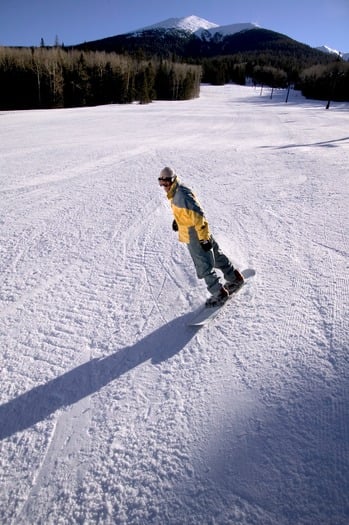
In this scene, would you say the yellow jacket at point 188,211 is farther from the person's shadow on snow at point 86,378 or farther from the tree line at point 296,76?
the tree line at point 296,76

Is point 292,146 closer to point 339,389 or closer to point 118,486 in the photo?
point 339,389

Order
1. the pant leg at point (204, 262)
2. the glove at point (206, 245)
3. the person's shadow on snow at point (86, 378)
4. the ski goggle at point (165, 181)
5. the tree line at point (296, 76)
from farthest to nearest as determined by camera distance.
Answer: the tree line at point (296, 76) → the pant leg at point (204, 262) → the glove at point (206, 245) → the ski goggle at point (165, 181) → the person's shadow on snow at point (86, 378)

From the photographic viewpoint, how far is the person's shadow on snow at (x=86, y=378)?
259 cm

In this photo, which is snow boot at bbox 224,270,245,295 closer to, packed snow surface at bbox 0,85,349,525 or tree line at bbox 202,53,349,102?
packed snow surface at bbox 0,85,349,525

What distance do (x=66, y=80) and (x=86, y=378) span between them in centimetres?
4721

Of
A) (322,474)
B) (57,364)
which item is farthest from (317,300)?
(57,364)

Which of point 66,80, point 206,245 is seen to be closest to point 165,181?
point 206,245

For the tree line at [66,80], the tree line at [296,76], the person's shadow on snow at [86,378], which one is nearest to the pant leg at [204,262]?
the person's shadow on snow at [86,378]

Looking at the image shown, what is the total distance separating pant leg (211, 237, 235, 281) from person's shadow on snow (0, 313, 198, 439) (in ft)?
2.80

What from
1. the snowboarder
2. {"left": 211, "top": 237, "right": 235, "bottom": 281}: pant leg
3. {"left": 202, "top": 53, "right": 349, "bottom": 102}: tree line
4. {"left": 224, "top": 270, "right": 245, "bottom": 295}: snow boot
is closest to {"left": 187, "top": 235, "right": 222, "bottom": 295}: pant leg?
the snowboarder

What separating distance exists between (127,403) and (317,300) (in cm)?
248

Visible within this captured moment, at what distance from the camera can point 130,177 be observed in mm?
8180

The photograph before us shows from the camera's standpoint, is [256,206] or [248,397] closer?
[248,397]

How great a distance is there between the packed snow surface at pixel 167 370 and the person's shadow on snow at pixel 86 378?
0.6 inches
